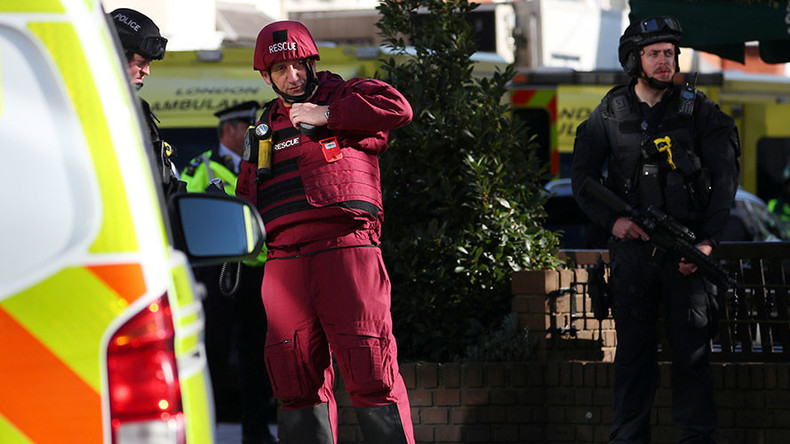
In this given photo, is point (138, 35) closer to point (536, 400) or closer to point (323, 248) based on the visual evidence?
point (323, 248)

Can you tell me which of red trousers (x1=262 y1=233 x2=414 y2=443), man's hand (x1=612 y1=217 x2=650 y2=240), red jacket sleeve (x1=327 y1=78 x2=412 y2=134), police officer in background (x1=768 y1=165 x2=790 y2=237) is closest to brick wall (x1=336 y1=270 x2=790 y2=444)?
man's hand (x1=612 y1=217 x2=650 y2=240)

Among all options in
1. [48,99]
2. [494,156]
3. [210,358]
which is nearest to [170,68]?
[210,358]

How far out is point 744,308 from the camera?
6723 mm

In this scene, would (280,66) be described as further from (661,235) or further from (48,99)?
(48,99)

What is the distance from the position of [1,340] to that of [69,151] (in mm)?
355

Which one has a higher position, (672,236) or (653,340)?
(672,236)

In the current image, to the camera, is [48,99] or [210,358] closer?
[48,99]

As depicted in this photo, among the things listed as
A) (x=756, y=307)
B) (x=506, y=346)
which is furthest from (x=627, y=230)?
(x=756, y=307)

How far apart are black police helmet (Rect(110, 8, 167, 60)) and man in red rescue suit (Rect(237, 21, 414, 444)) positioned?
1.42 feet

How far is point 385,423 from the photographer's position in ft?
16.1

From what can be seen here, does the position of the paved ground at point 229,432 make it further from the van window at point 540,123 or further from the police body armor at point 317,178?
the van window at point 540,123

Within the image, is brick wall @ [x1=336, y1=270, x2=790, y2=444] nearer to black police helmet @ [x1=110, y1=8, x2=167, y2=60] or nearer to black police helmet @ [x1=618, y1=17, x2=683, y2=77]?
black police helmet @ [x1=618, y1=17, x2=683, y2=77]

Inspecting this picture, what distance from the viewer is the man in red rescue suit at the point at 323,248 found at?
4.87m

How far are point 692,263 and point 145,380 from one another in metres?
3.73
